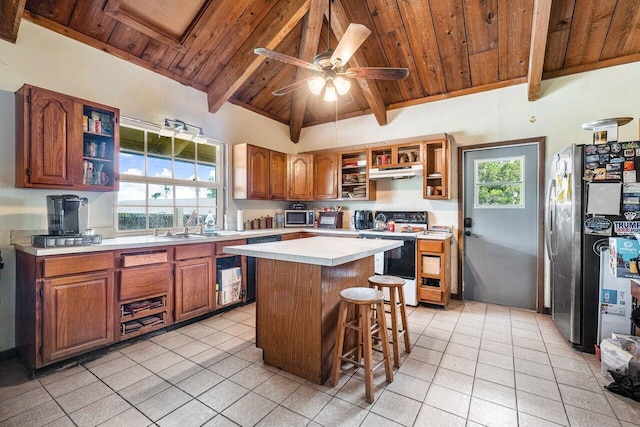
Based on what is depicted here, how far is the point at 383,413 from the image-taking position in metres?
1.78

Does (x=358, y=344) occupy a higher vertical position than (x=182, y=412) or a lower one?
higher

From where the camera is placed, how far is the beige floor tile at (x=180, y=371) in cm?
216

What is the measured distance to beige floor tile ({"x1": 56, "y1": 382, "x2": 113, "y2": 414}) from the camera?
1861mm

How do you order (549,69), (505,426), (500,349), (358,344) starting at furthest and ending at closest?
(549,69) < (500,349) < (358,344) < (505,426)

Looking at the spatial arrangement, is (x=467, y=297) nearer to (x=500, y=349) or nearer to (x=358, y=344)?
(x=500, y=349)

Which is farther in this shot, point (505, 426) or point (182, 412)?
point (182, 412)

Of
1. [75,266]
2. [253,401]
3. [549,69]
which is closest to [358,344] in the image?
[253,401]

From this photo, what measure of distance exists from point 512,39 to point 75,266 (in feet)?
16.3

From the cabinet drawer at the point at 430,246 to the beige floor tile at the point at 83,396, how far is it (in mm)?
3418

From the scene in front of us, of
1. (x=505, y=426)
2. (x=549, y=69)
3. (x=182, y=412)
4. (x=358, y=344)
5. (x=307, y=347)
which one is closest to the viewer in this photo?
(x=505, y=426)

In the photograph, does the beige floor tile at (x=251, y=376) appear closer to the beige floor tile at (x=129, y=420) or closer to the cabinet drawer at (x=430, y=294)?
the beige floor tile at (x=129, y=420)

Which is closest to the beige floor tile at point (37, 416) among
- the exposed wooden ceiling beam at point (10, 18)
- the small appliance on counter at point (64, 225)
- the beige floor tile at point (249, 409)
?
the beige floor tile at point (249, 409)

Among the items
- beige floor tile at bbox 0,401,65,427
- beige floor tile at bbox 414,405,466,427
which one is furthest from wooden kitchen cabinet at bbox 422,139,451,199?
beige floor tile at bbox 0,401,65,427

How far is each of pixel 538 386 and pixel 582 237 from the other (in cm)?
130
